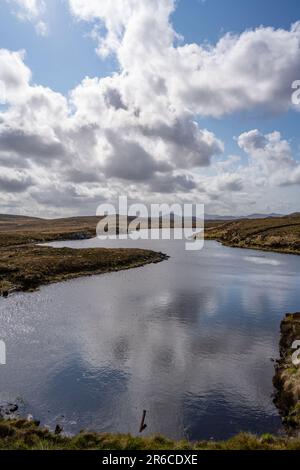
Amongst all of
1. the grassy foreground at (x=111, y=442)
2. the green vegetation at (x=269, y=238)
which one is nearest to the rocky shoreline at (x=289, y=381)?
the grassy foreground at (x=111, y=442)

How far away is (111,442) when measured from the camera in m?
16.7

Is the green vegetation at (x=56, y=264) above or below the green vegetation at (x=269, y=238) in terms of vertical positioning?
below

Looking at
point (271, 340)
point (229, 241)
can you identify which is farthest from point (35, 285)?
point (229, 241)

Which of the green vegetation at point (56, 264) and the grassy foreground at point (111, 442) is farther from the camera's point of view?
the green vegetation at point (56, 264)

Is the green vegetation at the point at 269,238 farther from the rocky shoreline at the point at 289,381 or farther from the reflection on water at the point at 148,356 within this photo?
the rocky shoreline at the point at 289,381

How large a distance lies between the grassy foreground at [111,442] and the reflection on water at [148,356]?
2703 mm

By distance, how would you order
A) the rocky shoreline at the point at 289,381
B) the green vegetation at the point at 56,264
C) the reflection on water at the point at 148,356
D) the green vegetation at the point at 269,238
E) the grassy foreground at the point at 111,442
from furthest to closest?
the green vegetation at the point at 269,238
the green vegetation at the point at 56,264
the reflection on water at the point at 148,356
the rocky shoreline at the point at 289,381
the grassy foreground at the point at 111,442

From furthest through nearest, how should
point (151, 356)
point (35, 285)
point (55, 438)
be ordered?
point (35, 285)
point (151, 356)
point (55, 438)

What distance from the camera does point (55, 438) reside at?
17219 millimetres

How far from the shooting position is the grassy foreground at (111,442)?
52.3 ft

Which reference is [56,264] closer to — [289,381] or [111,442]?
[289,381]
